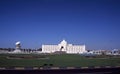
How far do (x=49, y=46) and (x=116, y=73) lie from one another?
347 ft

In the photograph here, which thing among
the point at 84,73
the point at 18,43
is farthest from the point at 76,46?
the point at 84,73

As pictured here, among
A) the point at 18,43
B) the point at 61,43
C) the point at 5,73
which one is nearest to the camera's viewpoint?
the point at 5,73

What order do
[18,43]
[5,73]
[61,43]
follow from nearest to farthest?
[5,73]
[18,43]
[61,43]

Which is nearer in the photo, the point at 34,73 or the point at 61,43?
the point at 34,73

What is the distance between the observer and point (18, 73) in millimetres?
18641

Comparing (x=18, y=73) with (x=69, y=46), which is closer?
(x=18, y=73)

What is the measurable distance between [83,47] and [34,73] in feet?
353

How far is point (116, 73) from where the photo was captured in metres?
19.6

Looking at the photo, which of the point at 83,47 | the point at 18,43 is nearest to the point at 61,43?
the point at 83,47

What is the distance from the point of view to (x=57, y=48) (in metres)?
125

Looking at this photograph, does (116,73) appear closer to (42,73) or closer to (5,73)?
(42,73)

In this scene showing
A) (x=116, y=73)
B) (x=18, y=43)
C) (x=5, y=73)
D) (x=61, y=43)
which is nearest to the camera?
(x=5, y=73)

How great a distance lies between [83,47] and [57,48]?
16051mm

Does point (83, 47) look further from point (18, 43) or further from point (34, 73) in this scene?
point (34, 73)
